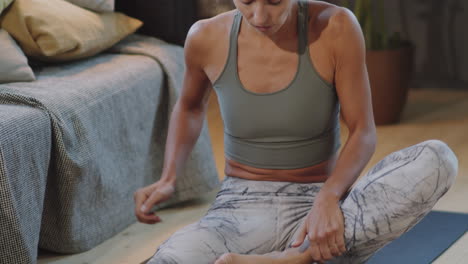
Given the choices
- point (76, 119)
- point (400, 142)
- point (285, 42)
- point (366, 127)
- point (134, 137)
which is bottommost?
point (400, 142)

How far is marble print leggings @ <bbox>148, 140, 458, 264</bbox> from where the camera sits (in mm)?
1448

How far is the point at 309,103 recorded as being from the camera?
1.59m

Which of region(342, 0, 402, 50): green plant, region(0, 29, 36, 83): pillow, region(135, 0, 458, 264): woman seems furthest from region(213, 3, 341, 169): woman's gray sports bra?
region(342, 0, 402, 50): green plant

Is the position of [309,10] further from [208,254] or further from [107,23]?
[107,23]

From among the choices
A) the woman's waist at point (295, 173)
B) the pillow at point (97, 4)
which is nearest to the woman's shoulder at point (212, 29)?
the woman's waist at point (295, 173)

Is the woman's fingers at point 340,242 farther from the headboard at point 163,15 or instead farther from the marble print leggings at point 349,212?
the headboard at point 163,15

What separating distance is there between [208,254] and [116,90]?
857 mm

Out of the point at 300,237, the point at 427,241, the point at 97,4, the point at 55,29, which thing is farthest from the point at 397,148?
the point at 300,237

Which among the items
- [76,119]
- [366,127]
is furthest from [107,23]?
[366,127]

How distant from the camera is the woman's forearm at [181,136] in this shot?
5.47 feet

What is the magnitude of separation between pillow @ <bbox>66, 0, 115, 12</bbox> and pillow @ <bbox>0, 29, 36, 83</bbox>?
0.28 m

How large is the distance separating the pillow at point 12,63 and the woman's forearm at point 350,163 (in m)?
0.93

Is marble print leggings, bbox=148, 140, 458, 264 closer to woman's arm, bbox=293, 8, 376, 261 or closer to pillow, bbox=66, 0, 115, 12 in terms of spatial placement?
woman's arm, bbox=293, 8, 376, 261

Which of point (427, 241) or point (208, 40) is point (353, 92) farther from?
point (427, 241)
